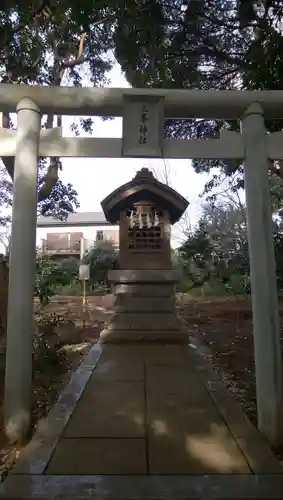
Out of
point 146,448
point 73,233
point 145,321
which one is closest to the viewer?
point 146,448

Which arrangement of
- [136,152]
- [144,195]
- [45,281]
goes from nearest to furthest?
[136,152], [45,281], [144,195]

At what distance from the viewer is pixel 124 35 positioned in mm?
7090

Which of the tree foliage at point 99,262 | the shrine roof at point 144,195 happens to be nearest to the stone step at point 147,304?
the shrine roof at point 144,195

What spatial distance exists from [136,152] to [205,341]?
19.4 ft

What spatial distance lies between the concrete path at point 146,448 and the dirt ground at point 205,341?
0.76 feet

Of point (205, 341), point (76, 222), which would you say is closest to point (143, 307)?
point (205, 341)

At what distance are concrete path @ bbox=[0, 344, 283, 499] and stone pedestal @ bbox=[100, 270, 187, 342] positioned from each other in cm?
309

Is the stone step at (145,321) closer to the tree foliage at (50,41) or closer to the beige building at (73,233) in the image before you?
the tree foliage at (50,41)

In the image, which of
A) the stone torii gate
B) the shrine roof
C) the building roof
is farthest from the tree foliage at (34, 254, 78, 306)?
the building roof

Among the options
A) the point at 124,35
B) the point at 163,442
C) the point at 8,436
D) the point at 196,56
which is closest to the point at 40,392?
the point at 8,436

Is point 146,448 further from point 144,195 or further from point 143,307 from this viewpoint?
point 144,195

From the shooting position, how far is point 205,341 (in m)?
8.75

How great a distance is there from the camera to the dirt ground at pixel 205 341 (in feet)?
14.6

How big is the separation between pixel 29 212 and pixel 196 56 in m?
5.74
